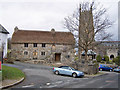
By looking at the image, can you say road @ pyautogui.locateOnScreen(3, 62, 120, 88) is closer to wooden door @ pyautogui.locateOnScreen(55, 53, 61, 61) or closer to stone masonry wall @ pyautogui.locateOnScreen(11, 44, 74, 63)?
stone masonry wall @ pyautogui.locateOnScreen(11, 44, 74, 63)

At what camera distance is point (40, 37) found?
37.9m

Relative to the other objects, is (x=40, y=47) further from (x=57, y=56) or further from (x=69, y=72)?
(x=69, y=72)

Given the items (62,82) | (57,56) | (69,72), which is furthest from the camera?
(57,56)

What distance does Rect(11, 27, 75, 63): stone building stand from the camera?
118ft

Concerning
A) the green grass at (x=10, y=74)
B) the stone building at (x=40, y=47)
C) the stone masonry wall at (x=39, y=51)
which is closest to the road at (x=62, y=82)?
the green grass at (x=10, y=74)

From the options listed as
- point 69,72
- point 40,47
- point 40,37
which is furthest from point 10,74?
point 40,37

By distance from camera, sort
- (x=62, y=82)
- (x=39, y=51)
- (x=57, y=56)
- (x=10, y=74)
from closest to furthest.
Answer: (x=62, y=82)
(x=10, y=74)
(x=39, y=51)
(x=57, y=56)

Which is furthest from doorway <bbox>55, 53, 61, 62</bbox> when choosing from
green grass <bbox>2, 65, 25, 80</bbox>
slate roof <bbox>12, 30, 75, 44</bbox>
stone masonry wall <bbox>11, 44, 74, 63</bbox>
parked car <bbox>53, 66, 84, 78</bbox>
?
green grass <bbox>2, 65, 25, 80</bbox>

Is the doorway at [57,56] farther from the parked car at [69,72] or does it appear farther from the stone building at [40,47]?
the parked car at [69,72]

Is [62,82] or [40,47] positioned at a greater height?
[40,47]

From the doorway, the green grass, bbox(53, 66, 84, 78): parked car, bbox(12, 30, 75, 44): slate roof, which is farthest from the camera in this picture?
the doorway

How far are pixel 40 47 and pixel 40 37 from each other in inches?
123

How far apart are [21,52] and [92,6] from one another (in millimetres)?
22369

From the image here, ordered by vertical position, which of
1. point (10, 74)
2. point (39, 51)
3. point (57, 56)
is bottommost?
point (10, 74)
